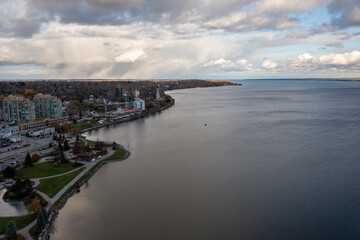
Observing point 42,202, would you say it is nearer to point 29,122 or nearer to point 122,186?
point 122,186

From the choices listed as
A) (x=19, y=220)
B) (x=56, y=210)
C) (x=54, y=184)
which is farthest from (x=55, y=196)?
(x=19, y=220)

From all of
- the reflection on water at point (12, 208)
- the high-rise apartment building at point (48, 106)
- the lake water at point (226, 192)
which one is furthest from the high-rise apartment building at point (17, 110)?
the reflection on water at point (12, 208)

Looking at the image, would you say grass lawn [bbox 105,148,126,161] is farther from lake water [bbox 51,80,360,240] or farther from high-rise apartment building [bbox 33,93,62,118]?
high-rise apartment building [bbox 33,93,62,118]

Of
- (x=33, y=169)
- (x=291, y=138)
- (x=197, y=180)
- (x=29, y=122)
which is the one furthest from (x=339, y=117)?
(x=29, y=122)

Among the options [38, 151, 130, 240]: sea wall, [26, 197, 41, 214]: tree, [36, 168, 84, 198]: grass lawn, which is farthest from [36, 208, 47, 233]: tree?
[36, 168, 84, 198]: grass lawn

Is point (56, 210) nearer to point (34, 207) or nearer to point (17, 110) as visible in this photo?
point (34, 207)

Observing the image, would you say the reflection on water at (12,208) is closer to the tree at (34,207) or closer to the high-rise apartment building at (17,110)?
the tree at (34,207)
